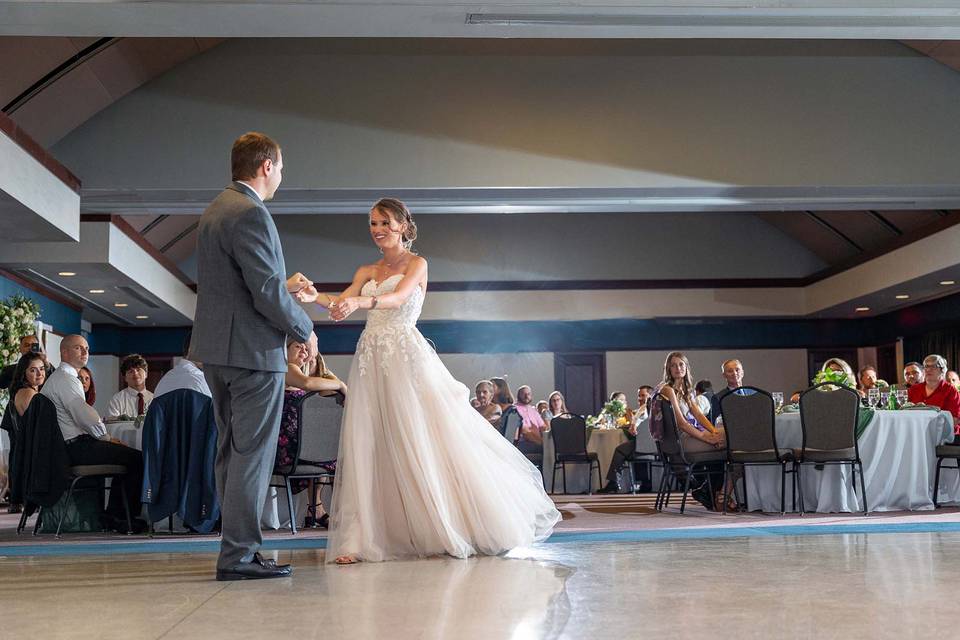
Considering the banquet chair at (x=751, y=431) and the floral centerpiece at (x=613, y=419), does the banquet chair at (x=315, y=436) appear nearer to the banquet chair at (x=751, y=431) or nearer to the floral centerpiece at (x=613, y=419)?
the banquet chair at (x=751, y=431)

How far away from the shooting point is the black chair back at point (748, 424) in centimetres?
712

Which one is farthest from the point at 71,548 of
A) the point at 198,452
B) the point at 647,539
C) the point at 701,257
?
the point at 701,257

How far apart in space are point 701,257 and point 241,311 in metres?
15.2

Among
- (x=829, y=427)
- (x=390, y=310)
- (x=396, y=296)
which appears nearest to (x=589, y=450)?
(x=829, y=427)

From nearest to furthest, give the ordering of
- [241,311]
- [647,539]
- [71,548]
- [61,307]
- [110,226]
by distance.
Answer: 1. [241,311]
2. [647,539]
3. [71,548]
4. [110,226]
5. [61,307]

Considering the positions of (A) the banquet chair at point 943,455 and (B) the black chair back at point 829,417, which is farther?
(A) the banquet chair at point 943,455

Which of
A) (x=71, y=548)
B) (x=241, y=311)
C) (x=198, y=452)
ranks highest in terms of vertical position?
(x=241, y=311)

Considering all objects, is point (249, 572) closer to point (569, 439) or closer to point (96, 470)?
point (96, 470)

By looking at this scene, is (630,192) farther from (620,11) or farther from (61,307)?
(61,307)

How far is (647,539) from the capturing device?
5.01m

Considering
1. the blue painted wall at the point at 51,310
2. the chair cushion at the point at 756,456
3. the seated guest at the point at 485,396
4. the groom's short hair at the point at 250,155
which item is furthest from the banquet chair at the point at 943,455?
the blue painted wall at the point at 51,310

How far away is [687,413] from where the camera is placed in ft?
25.4

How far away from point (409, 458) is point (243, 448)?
0.91 metres

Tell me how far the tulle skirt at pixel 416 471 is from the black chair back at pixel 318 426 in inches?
73.2
